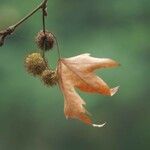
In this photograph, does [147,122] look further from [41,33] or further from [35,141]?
[41,33]

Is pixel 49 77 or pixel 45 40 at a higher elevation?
pixel 45 40

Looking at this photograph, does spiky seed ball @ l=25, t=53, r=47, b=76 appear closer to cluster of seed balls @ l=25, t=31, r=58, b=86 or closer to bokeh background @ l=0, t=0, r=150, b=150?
cluster of seed balls @ l=25, t=31, r=58, b=86

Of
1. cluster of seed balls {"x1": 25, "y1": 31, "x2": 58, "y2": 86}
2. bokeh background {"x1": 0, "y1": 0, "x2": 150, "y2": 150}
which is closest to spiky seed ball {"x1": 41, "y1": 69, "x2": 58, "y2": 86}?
cluster of seed balls {"x1": 25, "y1": 31, "x2": 58, "y2": 86}

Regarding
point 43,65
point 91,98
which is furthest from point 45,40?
point 91,98

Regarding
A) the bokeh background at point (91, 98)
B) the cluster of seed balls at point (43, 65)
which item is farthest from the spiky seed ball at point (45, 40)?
the bokeh background at point (91, 98)

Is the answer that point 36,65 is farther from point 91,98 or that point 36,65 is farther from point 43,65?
point 91,98

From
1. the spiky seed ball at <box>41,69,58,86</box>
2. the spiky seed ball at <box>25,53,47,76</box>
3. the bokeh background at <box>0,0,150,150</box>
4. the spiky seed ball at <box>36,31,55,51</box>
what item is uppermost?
the spiky seed ball at <box>36,31,55,51</box>
